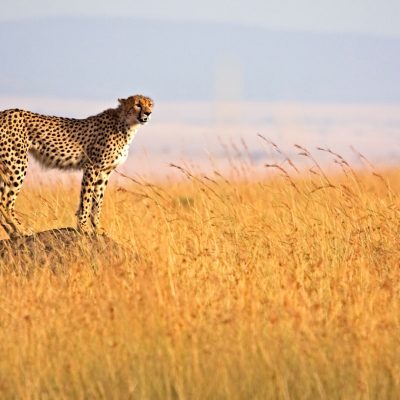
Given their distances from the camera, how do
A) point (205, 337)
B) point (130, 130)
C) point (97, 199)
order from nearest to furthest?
point (205, 337)
point (97, 199)
point (130, 130)

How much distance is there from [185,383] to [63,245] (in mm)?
3012

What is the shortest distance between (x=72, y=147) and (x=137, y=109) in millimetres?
794

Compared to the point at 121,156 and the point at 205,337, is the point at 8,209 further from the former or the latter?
the point at 205,337

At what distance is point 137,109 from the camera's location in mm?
8891

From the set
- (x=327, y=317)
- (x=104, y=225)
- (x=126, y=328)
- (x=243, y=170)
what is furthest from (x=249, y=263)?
(x=104, y=225)

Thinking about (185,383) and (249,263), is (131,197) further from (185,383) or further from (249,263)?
(185,383)

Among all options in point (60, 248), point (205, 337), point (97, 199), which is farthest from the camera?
point (97, 199)

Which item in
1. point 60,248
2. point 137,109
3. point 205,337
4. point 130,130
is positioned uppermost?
point 137,109

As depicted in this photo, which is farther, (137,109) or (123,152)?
(123,152)

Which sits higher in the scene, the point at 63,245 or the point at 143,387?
the point at 63,245

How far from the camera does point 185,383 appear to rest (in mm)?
4020

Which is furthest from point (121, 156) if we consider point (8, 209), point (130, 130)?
point (8, 209)

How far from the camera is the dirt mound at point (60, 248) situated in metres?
6.67

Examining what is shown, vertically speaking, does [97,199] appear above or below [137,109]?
below
